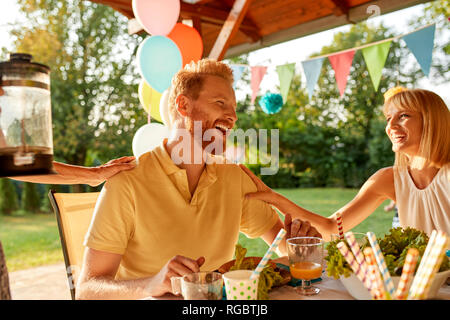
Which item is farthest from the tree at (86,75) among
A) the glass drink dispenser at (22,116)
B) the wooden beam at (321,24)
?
the glass drink dispenser at (22,116)

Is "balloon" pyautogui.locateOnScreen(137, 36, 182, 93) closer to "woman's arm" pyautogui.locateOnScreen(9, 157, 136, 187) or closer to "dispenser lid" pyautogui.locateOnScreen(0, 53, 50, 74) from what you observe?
"woman's arm" pyautogui.locateOnScreen(9, 157, 136, 187)

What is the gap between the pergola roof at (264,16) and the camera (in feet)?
9.93

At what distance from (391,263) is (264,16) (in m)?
3.13

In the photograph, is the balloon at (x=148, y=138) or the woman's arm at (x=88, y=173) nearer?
the woman's arm at (x=88, y=173)

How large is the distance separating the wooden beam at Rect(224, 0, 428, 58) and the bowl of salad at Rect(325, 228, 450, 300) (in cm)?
244

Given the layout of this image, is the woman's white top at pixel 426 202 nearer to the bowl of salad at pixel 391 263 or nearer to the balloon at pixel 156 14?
the bowl of salad at pixel 391 263

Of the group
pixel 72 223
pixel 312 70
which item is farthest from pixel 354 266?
pixel 312 70

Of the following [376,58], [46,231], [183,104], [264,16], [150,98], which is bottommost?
[46,231]

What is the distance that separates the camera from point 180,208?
1.54 metres

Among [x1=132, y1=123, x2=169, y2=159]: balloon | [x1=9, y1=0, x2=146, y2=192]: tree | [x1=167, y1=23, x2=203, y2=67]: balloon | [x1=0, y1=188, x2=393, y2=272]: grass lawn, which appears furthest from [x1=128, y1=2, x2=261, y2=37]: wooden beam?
[x1=9, y1=0, x2=146, y2=192]: tree

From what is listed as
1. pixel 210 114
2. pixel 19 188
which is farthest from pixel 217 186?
pixel 19 188

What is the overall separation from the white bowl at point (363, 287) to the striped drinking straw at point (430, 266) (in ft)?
0.50

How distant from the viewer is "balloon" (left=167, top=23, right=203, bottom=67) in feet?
9.58

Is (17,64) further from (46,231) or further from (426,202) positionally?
(46,231)
